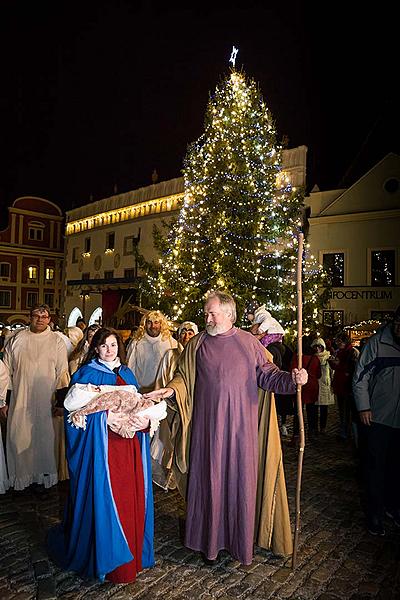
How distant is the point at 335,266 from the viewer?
25.4 meters

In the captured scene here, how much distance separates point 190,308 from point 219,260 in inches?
71.3

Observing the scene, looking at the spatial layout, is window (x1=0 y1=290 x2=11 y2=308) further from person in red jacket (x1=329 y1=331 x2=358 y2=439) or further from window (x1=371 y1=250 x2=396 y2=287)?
person in red jacket (x1=329 y1=331 x2=358 y2=439)

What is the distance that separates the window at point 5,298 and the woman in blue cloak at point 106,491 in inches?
1723

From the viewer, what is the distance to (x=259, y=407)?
4.62m

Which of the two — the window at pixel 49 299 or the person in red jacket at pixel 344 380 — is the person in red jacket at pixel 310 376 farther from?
the window at pixel 49 299

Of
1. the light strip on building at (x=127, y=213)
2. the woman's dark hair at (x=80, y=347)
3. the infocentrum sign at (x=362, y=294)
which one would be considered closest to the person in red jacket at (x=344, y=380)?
the woman's dark hair at (x=80, y=347)

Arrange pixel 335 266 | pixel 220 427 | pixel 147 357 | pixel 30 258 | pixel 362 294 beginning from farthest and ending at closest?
pixel 30 258 < pixel 335 266 < pixel 362 294 < pixel 147 357 < pixel 220 427

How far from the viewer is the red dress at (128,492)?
12.9 ft

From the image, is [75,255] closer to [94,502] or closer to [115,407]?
[115,407]

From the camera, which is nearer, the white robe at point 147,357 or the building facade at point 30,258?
the white robe at point 147,357

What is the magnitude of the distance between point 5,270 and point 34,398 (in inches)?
1648

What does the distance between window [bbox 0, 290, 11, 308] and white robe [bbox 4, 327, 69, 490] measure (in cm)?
4103

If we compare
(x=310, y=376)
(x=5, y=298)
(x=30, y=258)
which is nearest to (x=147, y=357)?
(x=310, y=376)

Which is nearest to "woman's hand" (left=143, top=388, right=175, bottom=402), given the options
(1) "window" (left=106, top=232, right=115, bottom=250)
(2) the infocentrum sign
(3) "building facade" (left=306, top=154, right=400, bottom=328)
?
(2) the infocentrum sign
